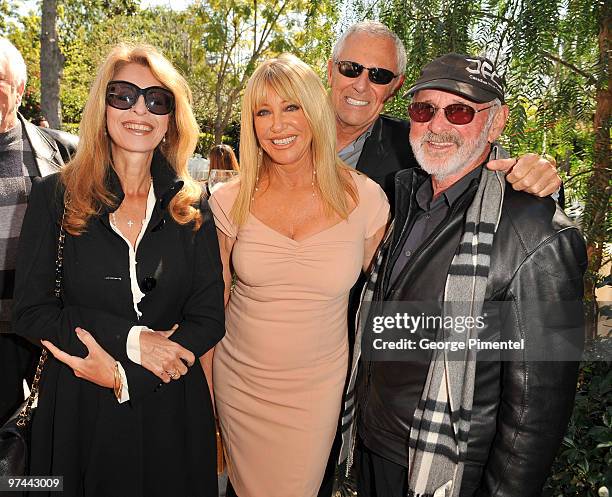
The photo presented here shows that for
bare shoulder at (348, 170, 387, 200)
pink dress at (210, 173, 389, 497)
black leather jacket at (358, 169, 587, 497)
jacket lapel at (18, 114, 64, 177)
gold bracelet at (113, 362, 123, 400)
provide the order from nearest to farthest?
black leather jacket at (358, 169, 587, 497) < gold bracelet at (113, 362, 123, 400) < pink dress at (210, 173, 389, 497) < bare shoulder at (348, 170, 387, 200) < jacket lapel at (18, 114, 64, 177)

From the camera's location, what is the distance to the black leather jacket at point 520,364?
182cm

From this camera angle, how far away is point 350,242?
266 cm

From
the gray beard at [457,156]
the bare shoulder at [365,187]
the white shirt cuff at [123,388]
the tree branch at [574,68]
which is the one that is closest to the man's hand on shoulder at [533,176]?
the gray beard at [457,156]

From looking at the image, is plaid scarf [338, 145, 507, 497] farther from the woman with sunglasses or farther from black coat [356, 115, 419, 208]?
black coat [356, 115, 419, 208]

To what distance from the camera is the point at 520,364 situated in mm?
1852

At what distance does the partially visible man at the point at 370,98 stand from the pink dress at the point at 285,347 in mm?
622

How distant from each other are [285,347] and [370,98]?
1656mm

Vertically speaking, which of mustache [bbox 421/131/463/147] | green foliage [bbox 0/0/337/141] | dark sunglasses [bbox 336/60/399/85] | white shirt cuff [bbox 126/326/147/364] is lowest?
white shirt cuff [bbox 126/326/147/364]

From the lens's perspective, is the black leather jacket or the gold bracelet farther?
→ the gold bracelet

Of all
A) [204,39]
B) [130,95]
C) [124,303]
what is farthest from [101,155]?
[204,39]

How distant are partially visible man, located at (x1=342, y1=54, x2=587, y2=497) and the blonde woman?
0.24m

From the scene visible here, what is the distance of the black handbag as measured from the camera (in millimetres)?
2170

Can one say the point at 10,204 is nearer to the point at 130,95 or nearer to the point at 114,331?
the point at 130,95

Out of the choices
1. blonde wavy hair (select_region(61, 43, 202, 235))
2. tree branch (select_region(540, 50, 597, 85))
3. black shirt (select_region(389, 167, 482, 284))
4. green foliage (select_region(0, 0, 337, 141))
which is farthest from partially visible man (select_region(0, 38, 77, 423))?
green foliage (select_region(0, 0, 337, 141))
